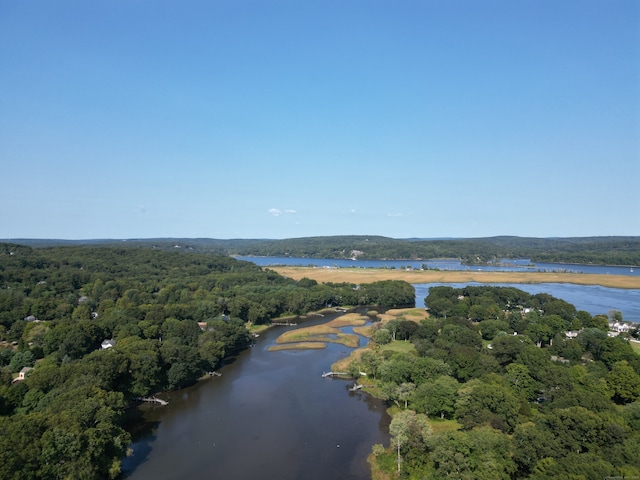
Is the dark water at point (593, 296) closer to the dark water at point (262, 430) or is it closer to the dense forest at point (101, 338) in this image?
the dense forest at point (101, 338)

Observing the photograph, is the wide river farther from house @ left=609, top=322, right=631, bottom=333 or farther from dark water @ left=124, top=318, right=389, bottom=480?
house @ left=609, top=322, right=631, bottom=333

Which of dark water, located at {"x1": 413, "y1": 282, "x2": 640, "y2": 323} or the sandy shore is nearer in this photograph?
dark water, located at {"x1": 413, "y1": 282, "x2": 640, "y2": 323}

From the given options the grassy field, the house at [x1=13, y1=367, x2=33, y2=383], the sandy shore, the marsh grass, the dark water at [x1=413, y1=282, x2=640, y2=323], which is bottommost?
the marsh grass

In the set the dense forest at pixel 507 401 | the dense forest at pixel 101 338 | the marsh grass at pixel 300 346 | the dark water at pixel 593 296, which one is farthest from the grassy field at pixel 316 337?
the dark water at pixel 593 296

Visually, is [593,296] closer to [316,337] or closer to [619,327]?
[619,327]

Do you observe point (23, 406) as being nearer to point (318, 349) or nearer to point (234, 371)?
point (234, 371)

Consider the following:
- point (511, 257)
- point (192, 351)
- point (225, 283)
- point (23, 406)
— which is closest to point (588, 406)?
point (192, 351)

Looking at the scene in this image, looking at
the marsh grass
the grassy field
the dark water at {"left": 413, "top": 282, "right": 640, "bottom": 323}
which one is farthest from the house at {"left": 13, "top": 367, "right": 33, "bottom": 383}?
the dark water at {"left": 413, "top": 282, "right": 640, "bottom": 323}
